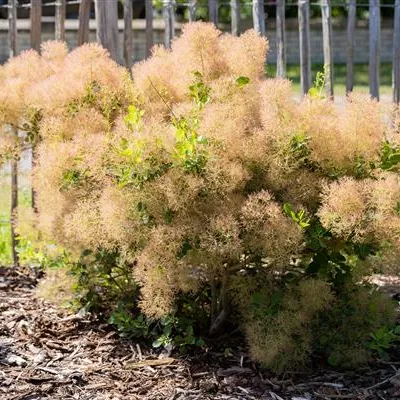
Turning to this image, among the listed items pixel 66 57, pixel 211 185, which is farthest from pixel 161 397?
pixel 66 57

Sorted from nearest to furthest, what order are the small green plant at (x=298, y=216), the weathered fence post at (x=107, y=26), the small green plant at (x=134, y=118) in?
the small green plant at (x=298, y=216) → the small green plant at (x=134, y=118) → the weathered fence post at (x=107, y=26)

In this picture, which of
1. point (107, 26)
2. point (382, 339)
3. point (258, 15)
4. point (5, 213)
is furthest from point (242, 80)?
point (5, 213)

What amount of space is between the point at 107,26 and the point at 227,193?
84.1 inches

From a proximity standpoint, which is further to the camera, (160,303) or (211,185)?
(160,303)

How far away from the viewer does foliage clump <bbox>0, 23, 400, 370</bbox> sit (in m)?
3.28

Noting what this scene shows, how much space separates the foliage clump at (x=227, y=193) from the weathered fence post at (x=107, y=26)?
1.15 m

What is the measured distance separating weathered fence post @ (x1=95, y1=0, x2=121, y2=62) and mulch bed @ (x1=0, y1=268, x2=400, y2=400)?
1738 millimetres

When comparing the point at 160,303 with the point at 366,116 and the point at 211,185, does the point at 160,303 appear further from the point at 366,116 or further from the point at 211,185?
the point at 366,116

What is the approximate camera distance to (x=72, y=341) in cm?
410

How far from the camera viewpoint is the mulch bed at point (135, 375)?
3547mm

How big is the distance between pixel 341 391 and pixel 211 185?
100cm

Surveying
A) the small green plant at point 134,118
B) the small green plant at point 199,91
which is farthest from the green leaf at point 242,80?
the small green plant at point 134,118

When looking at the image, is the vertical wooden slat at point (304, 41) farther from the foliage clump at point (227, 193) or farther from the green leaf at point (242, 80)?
the green leaf at point (242, 80)

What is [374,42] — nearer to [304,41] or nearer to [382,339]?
[304,41]
